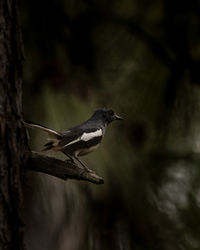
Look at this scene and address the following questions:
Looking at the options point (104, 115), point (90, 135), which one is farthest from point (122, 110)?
point (90, 135)

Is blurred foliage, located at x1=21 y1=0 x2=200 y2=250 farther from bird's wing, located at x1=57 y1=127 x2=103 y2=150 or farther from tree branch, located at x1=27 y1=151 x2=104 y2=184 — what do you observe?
tree branch, located at x1=27 y1=151 x2=104 y2=184

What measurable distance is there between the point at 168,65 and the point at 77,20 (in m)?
0.46

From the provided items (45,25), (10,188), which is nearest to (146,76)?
(45,25)

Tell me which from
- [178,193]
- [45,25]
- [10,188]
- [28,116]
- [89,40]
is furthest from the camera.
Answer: [178,193]

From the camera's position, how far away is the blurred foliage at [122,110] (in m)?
2.52

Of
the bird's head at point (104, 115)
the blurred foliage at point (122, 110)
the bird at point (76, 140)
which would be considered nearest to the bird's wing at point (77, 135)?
the bird at point (76, 140)

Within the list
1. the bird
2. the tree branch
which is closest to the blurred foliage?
the bird

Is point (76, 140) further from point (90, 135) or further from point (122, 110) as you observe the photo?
point (122, 110)

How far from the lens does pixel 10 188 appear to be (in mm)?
1602

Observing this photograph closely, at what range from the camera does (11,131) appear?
1.60 metres

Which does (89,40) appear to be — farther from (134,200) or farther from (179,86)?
(134,200)

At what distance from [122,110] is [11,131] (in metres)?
1.20

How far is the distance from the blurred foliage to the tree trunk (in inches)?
28.1

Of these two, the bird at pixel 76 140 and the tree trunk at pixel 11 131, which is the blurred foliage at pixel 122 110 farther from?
the tree trunk at pixel 11 131
